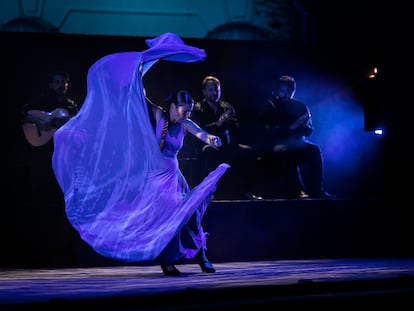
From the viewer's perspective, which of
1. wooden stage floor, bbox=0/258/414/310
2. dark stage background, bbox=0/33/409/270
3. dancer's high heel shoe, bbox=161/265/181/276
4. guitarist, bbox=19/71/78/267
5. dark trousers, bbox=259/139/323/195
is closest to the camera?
wooden stage floor, bbox=0/258/414/310

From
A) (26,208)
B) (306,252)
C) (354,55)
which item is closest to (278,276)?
(306,252)

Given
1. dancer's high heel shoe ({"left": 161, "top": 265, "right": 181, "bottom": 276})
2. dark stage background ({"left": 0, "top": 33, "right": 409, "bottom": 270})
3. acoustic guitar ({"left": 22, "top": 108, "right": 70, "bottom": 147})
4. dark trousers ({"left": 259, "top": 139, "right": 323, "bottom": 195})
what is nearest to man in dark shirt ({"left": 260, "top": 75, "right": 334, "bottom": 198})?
dark trousers ({"left": 259, "top": 139, "right": 323, "bottom": 195})

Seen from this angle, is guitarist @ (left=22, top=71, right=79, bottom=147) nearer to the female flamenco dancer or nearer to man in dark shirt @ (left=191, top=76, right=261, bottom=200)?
man in dark shirt @ (left=191, top=76, right=261, bottom=200)

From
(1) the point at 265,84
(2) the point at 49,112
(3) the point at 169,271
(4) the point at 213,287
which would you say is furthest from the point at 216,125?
(4) the point at 213,287

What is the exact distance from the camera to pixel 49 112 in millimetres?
9438

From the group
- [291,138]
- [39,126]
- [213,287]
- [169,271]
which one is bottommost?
[169,271]

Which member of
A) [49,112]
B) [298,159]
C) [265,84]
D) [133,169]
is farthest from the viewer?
[265,84]

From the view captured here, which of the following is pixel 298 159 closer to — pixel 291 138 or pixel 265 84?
pixel 291 138

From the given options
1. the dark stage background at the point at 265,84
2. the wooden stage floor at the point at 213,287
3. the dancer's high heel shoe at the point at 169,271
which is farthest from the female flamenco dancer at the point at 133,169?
the dark stage background at the point at 265,84

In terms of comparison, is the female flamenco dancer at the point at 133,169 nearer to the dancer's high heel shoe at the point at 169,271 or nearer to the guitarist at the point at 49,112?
the dancer's high heel shoe at the point at 169,271

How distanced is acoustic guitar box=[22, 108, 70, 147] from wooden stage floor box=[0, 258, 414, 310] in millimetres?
1997

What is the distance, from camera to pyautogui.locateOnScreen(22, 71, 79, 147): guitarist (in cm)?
936

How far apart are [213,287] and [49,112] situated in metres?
4.53

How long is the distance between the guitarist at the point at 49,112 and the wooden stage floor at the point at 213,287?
2.03 metres
